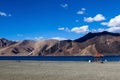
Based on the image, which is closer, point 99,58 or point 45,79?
point 45,79

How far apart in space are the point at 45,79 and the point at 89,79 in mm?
4777

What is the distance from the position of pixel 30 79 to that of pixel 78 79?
518cm

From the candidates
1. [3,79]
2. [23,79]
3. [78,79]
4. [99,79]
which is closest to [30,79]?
[23,79]

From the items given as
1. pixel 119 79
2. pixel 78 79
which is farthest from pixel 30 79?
pixel 119 79

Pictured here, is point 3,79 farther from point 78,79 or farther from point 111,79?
point 111,79

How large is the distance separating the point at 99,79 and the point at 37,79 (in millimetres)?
6699

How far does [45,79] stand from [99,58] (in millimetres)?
77605

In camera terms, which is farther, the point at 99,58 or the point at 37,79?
the point at 99,58

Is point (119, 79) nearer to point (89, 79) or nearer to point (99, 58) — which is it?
point (89, 79)

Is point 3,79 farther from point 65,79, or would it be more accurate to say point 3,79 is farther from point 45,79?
point 65,79

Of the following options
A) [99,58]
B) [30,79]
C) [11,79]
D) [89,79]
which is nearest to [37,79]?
[30,79]

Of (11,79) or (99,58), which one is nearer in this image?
(11,79)

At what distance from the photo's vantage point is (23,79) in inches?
1224

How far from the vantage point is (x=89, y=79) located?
31656 millimetres
